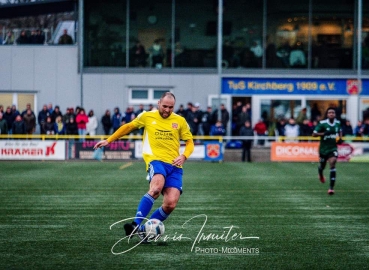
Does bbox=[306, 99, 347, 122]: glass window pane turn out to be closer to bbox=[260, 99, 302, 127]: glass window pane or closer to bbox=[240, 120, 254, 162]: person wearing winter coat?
bbox=[260, 99, 302, 127]: glass window pane

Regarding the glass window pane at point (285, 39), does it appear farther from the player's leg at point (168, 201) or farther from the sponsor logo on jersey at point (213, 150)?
the player's leg at point (168, 201)

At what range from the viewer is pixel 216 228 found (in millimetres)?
11648

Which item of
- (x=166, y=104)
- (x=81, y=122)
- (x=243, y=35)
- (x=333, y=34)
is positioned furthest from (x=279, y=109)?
(x=166, y=104)

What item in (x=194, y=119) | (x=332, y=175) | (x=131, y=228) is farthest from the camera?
(x=194, y=119)

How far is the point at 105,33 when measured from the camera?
128ft

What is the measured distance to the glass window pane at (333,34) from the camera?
130 feet

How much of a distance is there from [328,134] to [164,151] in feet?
29.8

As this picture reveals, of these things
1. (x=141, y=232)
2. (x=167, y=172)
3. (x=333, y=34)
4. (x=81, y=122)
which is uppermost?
(x=333, y=34)

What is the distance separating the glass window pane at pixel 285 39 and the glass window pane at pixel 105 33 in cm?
740

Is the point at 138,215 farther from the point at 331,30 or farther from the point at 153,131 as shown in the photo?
the point at 331,30

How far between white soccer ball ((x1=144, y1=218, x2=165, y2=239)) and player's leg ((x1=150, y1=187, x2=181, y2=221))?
0.25 metres

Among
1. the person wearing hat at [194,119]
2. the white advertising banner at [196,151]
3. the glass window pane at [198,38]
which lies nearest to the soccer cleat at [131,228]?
the white advertising banner at [196,151]

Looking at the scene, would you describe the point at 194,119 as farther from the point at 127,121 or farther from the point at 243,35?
the point at 243,35

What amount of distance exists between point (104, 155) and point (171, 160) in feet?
73.9
